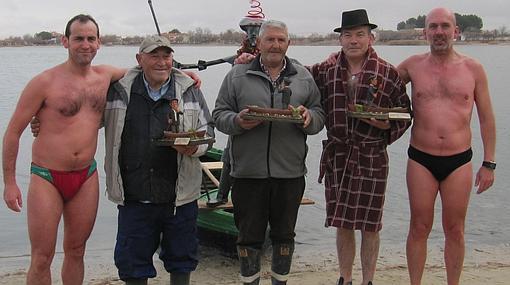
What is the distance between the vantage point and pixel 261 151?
468 cm

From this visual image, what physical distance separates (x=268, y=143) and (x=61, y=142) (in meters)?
1.47

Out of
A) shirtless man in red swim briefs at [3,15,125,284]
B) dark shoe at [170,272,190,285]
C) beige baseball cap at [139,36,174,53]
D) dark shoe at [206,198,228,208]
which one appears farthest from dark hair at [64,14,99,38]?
dark shoe at [206,198,228,208]

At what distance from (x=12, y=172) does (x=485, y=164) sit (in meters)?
3.59

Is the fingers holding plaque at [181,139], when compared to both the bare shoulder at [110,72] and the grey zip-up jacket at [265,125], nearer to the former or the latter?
the grey zip-up jacket at [265,125]

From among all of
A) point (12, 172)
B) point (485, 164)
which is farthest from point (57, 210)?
point (485, 164)

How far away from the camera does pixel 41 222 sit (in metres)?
4.37

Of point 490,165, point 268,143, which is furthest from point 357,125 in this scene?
point 490,165

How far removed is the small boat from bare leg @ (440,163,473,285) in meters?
2.11

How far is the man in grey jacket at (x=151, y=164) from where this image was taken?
14.6 feet

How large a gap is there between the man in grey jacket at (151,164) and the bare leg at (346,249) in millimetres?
1317

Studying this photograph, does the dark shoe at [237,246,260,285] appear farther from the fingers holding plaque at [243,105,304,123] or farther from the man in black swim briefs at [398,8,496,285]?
the man in black swim briefs at [398,8,496,285]

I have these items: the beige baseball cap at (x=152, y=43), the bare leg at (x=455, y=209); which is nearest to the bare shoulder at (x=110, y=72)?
the beige baseball cap at (x=152, y=43)

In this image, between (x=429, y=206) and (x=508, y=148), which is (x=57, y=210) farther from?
(x=508, y=148)

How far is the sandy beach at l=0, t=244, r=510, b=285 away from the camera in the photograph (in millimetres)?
6250
